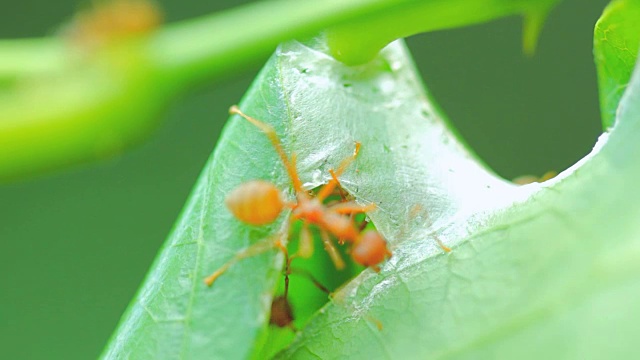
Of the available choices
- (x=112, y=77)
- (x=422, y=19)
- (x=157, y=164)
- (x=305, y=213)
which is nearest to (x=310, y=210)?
(x=305, y=213)

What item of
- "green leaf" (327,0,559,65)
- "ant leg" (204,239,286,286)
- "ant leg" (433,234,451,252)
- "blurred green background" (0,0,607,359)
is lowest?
"blurred green background" (0,0,607,359)

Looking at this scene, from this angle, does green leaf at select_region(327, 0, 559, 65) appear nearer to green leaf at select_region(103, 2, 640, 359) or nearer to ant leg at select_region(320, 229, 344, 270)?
green leaf at select_region(103, 2, 640, 359)

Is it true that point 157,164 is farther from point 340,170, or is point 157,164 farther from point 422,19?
point 422,19

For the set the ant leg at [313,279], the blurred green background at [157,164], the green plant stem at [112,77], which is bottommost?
the blurred green background at [157,164]

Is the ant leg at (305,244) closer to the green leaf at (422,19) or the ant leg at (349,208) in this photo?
the ant leg at (349,208)

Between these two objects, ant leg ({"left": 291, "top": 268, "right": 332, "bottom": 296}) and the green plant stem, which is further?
ant leg ({"left": 291, "top": 268, "right": 332, "bottom": 296})

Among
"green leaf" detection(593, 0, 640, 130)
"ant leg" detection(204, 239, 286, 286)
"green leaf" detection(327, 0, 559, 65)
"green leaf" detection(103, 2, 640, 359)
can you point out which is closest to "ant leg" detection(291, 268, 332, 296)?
"green leaf" detection(103, 2, 640, 359)

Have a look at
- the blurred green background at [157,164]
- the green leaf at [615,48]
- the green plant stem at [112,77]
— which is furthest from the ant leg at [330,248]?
the blurred green background at [157,164]
